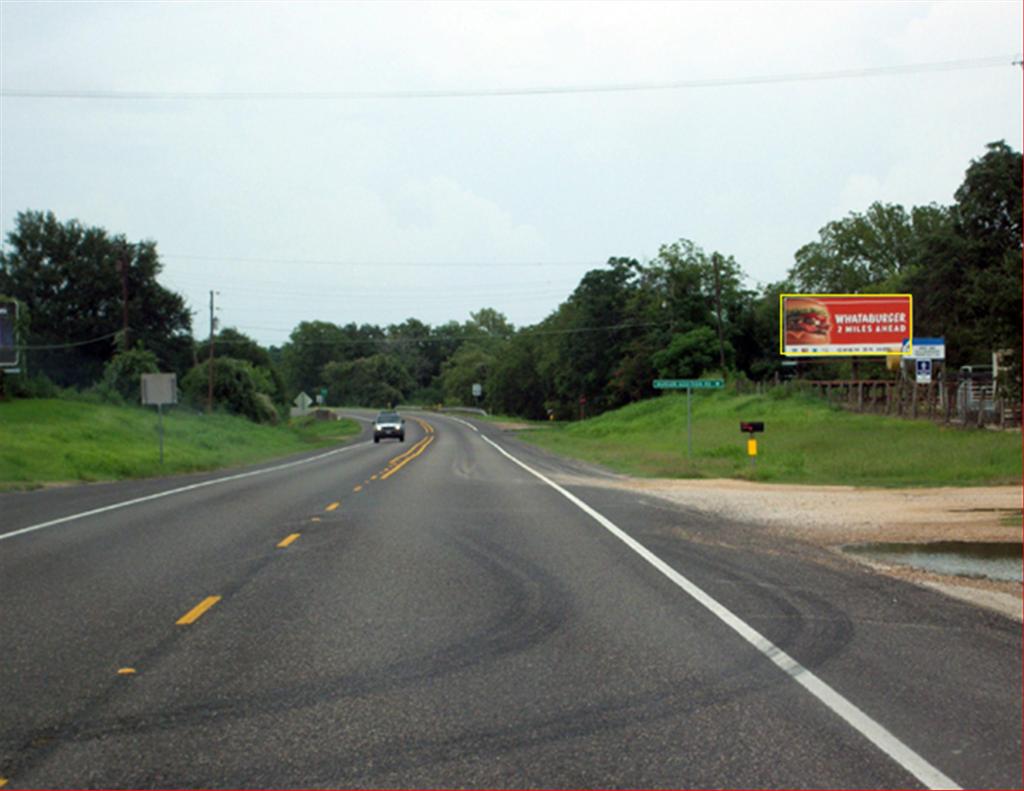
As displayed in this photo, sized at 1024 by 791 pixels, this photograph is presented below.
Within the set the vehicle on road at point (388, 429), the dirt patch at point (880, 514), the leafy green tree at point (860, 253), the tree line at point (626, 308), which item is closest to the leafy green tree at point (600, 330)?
the tree line at point (626, 308)

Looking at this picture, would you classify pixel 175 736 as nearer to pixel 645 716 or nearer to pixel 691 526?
pixel 645 716

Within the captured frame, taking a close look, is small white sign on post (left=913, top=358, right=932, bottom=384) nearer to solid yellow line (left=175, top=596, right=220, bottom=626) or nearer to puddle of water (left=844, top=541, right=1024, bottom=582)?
puddle of water (left=844, top=541, right=1024, bottom=582)

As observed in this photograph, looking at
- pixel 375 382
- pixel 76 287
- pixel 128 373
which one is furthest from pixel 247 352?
pixel 375 382

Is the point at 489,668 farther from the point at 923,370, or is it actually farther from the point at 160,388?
the point at 160,388

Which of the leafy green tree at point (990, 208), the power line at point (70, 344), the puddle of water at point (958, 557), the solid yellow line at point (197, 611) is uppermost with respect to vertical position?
the leafy green tree at point (990, 208)

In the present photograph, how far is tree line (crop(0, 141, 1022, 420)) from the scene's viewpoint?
60.7 m

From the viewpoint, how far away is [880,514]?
19.5 metres

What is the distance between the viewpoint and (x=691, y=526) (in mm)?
17781

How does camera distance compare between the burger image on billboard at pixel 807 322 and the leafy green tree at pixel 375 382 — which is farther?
the leafy green tree at pixel 375 382

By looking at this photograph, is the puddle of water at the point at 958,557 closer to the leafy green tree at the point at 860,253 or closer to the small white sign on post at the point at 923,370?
the small white sign on post at the point at 923,370

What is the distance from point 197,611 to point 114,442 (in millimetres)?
41098

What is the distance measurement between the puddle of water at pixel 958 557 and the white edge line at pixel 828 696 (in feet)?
9.97

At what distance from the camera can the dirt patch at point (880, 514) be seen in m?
12.2

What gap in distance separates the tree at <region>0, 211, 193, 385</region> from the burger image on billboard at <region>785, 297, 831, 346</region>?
2102 inches
